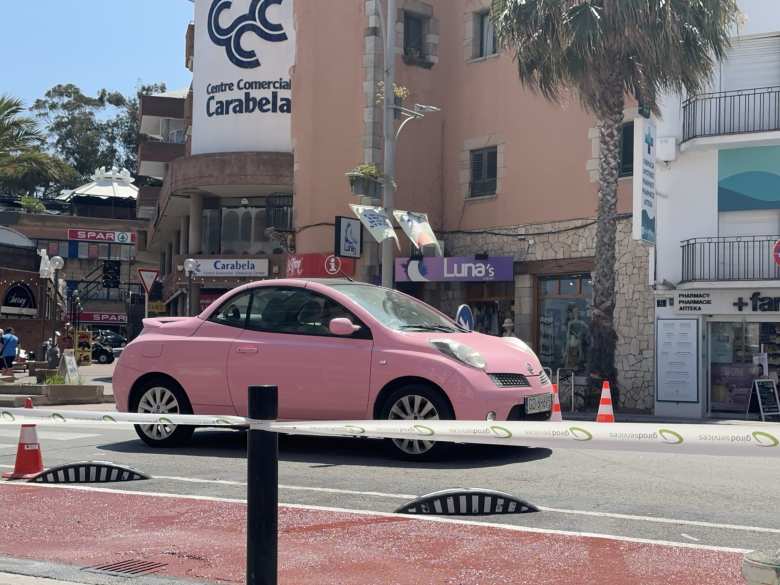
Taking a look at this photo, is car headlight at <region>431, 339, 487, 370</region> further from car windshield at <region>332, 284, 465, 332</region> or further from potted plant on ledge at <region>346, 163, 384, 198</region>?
potted plant on ledge at <region>346, 163, 384, 198</region>

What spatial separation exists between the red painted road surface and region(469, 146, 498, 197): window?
Answer: 2108 centimetres

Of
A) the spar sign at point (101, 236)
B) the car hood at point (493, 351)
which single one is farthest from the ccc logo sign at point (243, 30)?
the spar sign at point (101, 236)

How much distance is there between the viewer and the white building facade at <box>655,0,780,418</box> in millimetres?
22109

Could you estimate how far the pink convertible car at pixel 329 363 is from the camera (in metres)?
9.16

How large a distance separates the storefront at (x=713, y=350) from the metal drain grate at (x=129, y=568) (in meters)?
18.2

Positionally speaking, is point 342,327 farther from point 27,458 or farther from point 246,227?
point 246,227

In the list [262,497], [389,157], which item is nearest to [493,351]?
[262,497]

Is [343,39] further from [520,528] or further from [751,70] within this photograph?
[520,528]

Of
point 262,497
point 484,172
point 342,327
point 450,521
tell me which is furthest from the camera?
point 484,172

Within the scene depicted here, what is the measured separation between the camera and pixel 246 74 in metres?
35.8

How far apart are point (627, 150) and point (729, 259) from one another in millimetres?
3848

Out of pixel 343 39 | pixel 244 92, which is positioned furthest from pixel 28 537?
pixel 244 92

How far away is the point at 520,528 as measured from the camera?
6395 millimetres

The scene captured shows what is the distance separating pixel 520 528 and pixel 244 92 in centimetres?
3111
